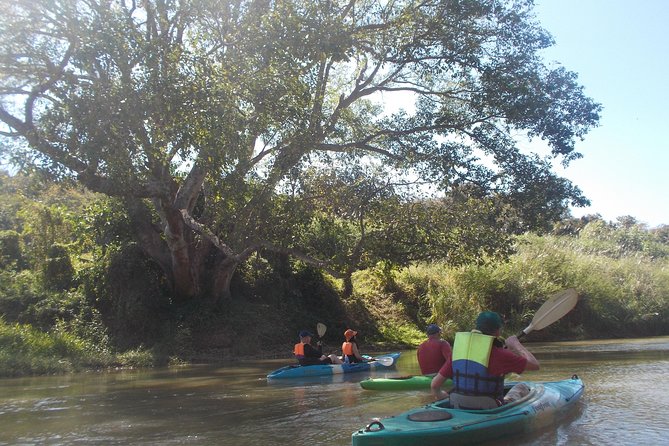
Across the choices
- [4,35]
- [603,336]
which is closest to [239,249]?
[4,35]

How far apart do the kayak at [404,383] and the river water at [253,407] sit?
0.14m

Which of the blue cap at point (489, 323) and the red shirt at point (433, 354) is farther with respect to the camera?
the red shirt at point (433, 354)

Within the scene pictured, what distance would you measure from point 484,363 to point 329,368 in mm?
6535

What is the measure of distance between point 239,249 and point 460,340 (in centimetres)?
966

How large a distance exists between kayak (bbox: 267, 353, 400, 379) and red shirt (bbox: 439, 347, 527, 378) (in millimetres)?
6225

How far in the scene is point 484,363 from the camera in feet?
18.7

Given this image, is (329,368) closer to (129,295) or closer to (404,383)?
(404,383)

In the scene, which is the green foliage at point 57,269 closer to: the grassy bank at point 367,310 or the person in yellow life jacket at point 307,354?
the grassy bank at point 367,310

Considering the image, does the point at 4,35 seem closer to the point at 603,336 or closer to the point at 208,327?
the point at 208,327

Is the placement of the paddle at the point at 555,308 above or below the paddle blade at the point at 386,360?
above

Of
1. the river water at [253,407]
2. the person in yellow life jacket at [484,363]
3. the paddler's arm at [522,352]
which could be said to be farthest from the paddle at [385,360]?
the paddler's arm at [522,352]

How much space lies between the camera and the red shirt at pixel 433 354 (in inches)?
314

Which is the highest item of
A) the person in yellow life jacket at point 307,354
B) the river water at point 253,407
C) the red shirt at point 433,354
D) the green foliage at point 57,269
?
the green foliage at point 57,269

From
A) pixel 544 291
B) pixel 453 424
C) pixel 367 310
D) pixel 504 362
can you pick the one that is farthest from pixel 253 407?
pixel 544 291
